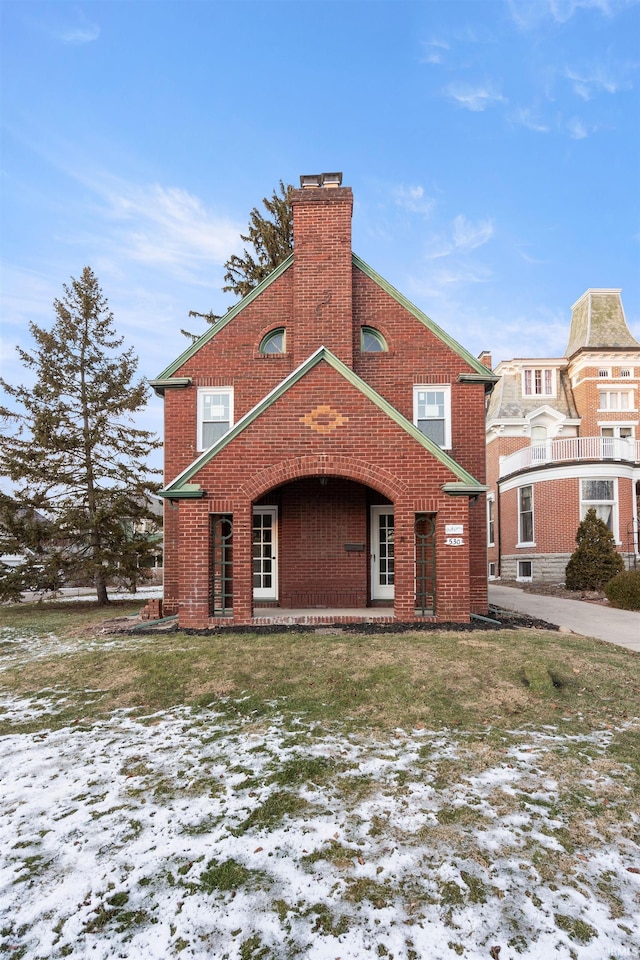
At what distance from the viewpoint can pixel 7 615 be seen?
13945mm

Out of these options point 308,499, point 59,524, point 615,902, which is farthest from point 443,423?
point 59,524

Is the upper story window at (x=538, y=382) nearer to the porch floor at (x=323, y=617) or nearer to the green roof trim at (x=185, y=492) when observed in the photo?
the porch floor at (x=323, y=617)

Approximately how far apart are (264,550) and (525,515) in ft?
48.0

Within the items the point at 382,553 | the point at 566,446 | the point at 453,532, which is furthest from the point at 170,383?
the point at 566,446

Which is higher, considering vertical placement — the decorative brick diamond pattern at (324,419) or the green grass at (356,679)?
the decorative brick diamond pattern at (324,419)

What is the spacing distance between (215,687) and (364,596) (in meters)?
5.51

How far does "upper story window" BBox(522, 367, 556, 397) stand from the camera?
28.8 meters

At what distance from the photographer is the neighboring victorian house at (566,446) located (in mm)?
20281

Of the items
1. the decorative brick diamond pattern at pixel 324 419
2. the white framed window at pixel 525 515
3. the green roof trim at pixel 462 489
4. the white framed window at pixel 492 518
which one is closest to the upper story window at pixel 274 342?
the decorative brick diamond pattern at pixel 324 419

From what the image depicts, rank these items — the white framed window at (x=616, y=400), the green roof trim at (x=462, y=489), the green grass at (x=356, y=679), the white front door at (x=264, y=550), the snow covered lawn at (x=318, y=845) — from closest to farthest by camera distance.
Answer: the snow covered lawn at (x=318, y=845) → the green grass at (x=356, y=679) → the green roof trim at (x=462, y=489) → the white front door at (x=264, y=550) → the white framed window at (x=616, y=400)

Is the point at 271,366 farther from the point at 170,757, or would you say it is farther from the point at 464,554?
the point at 170,757

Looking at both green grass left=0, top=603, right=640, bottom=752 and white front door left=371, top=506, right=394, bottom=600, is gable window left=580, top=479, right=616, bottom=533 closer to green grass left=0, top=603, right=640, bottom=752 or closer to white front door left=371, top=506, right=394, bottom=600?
white front door left=371, top=506, right=394, bottom=600

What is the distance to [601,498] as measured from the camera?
66.2 ft

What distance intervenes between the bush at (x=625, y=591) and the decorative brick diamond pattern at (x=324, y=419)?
356 inches
